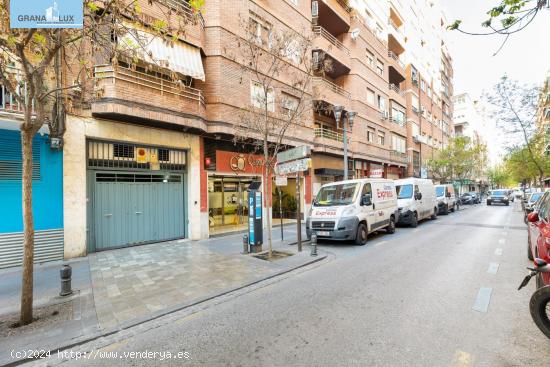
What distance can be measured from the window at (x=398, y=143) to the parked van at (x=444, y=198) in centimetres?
642

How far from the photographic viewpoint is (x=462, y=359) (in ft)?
9.77

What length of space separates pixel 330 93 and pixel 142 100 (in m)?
11.9

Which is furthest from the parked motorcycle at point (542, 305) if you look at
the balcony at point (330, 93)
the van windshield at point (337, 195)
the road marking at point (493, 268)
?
the balcony at point (330, 93)

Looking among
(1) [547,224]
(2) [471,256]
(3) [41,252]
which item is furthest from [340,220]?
(3) [41,252]

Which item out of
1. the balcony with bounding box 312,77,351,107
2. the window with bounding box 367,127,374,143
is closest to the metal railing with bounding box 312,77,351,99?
the balcony with bounding box 312,77,351,107

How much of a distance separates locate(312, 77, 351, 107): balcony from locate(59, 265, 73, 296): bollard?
515 inches

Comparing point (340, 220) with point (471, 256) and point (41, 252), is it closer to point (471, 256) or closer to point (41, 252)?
point (471, 256)

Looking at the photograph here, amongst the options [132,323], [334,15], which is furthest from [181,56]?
[334,15]

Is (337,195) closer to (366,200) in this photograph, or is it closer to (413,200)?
(366,200)

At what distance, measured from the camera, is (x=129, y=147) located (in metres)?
9.55

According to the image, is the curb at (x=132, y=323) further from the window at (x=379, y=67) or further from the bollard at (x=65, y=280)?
the window at (x=379, y=67)

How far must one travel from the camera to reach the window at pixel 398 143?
86.8 ft

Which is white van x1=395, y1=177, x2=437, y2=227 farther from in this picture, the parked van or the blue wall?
the blue wall

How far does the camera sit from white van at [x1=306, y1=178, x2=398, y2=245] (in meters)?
9.13
